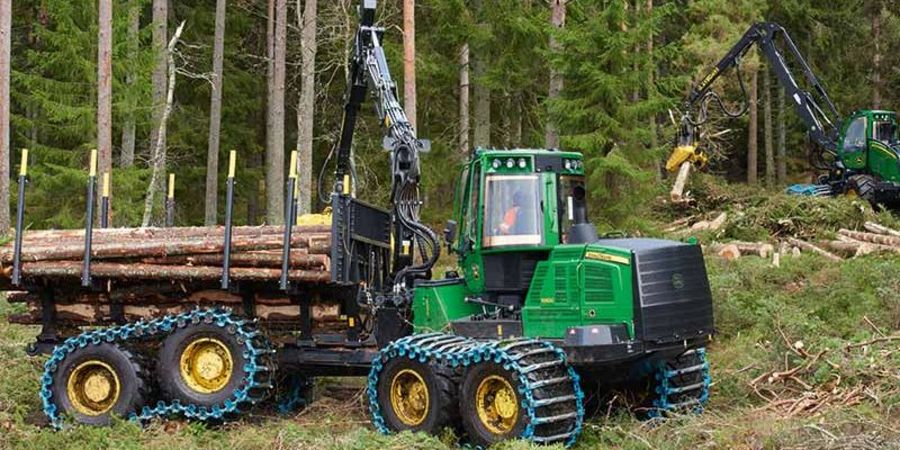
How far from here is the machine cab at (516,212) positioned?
33.9ft

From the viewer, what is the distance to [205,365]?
11.0 metres

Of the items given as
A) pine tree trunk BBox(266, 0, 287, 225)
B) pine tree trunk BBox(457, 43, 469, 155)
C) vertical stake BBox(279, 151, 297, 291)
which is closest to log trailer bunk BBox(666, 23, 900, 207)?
pine tree trunk BBox(457, 43, 469, 155)

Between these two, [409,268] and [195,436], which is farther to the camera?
[409,268]

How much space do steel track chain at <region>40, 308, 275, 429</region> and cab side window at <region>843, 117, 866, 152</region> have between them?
17.7 meters

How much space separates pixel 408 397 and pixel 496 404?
1.09m

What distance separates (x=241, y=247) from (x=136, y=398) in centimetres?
191

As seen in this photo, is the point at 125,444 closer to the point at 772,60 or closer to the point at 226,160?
the point at 772,60

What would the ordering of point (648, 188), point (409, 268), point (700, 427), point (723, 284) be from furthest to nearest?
point (648, 188) < point (723, 284) < point (409, 268) < point (700, 427)

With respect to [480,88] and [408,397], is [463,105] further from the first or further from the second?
[408,397]

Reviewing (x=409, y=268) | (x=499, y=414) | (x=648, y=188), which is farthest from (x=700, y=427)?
(x=648, y=188)

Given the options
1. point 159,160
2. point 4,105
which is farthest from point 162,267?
point 159,160

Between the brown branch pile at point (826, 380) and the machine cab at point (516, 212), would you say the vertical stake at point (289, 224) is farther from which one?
the brown branch pile at point (826, 380)

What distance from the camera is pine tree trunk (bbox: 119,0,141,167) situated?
22.5 metres

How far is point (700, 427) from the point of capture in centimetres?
948
